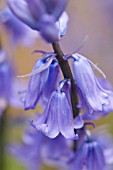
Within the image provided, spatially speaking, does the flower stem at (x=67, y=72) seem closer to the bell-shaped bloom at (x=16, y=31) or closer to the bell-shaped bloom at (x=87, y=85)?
the bell-shaped bloom at (x=87, y=85)

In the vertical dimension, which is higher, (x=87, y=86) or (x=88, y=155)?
(x=87, y=86)

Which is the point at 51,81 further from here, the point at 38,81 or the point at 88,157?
the point at 88,157

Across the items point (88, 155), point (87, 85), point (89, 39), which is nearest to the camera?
point (87, 85)

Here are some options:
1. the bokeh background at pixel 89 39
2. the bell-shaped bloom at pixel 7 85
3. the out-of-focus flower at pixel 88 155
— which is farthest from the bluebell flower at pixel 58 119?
the bokeh background at pixel 89 39

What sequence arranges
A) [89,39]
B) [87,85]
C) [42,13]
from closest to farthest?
[42,13], [87,85], [89,39]

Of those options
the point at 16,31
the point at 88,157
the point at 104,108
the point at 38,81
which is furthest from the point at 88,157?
the point at 16,31

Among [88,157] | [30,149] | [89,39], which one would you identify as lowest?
[88,157]

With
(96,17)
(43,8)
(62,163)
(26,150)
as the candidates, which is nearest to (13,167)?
(26,150)
